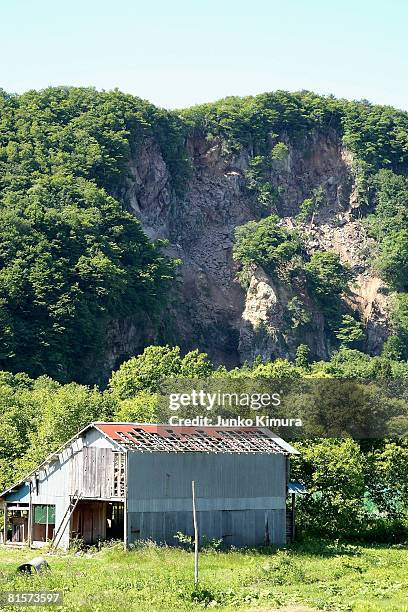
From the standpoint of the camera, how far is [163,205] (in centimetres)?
13038

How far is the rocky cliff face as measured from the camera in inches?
4860

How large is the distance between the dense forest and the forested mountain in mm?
198

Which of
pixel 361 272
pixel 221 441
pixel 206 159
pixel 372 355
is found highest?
pixel 206 159

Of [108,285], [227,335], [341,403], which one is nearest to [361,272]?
[227,335]

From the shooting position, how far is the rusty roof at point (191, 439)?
159 ft

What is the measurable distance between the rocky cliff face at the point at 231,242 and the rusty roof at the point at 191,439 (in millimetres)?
57719

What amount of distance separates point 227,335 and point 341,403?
62884 millimetres

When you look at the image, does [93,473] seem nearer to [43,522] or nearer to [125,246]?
[43,522]

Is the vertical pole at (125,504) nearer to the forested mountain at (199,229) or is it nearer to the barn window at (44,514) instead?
the barn window at (44,514)

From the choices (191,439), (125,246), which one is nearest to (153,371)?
(125,246)

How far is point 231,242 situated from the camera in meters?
134

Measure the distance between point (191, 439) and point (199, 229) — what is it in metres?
85.8

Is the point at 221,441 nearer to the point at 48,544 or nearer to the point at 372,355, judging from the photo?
the point at 48,544

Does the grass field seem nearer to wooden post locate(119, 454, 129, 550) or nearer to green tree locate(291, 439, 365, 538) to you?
wooden post locate(119, 454, 129, 550)
